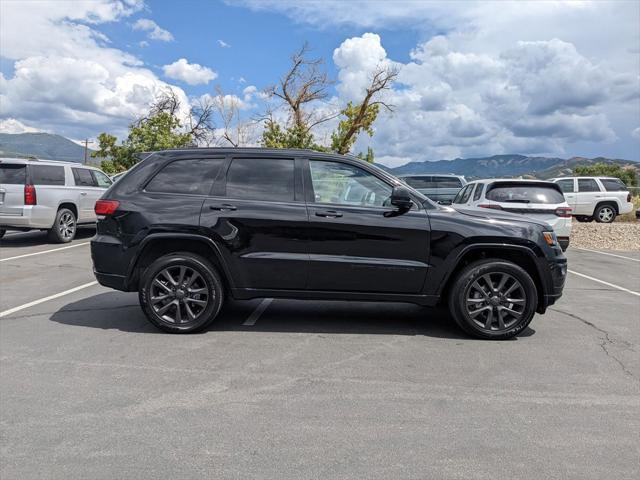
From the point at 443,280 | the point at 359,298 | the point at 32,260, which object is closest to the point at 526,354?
the point at 443,280

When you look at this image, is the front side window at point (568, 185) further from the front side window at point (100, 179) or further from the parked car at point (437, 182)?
the front side window at point (100, 179)

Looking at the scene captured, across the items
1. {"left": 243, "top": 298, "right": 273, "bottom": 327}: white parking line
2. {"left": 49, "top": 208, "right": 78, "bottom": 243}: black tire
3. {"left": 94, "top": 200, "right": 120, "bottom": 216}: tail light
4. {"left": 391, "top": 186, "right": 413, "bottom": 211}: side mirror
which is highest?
{"left": 391, "top": 186, "right": 413, "bottom": 211}: side mirror

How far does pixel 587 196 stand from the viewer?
1981 cm

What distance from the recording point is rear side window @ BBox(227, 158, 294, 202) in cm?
530

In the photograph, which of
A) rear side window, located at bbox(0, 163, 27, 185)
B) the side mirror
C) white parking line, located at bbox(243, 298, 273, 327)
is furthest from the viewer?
rear side window, located at bbox(0, 163, 27, 185)

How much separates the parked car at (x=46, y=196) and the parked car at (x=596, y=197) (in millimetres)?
16241

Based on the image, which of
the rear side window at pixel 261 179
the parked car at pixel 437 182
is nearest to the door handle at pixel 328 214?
the rear side window at pixel 261 179

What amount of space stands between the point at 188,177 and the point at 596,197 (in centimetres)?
1853

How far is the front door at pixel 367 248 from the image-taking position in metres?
5.14

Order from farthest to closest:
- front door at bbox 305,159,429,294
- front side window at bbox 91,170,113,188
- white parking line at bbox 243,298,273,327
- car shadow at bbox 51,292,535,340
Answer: front side window at bbox 91,170,113,188 < white parking line at bbox 243,298,273,327 < car shadow at bbox 51,292,535,340 < front door at bbox 305,159,429,294

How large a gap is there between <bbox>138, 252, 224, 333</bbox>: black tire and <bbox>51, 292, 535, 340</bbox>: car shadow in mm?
237

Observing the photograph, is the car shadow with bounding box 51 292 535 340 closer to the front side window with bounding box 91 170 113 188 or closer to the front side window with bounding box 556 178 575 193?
the front side window with bounding box 91 170 113 188

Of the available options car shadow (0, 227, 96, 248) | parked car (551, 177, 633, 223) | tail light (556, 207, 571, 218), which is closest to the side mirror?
tail light (556, 207, 571, 218)

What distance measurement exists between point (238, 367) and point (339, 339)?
1192 millimetres
